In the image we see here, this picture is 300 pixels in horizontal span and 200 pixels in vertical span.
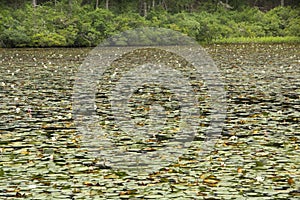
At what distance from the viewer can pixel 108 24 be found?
45.5 metres

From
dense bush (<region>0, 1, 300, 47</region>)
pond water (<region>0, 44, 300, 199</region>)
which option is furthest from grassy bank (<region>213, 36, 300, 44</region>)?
pond water (<region>0, 44, 300, 199</region>)

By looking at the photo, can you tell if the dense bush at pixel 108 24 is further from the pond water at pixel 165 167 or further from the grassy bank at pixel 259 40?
the pond water at pixel 165 167

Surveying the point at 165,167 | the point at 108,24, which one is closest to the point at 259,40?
the point at 108,24

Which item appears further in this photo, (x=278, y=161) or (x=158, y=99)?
(x=158, y=99)

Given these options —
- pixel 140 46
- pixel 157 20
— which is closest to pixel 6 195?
pixel 140 46

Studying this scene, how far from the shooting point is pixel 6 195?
830 centimetres

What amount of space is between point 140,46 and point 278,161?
3330cm

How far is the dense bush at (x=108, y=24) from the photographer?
4234 cm

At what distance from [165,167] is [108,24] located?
36.4 m

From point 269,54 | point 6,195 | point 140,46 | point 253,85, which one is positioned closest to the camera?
point 6,195

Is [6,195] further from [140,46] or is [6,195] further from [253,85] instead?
[140,46]

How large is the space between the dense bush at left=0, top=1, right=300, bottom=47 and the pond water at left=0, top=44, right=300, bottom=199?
24354 mm

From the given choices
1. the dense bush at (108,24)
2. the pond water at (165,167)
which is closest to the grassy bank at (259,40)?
the dense bush at (108,24)

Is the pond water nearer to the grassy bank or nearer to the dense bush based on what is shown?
the dense bush
